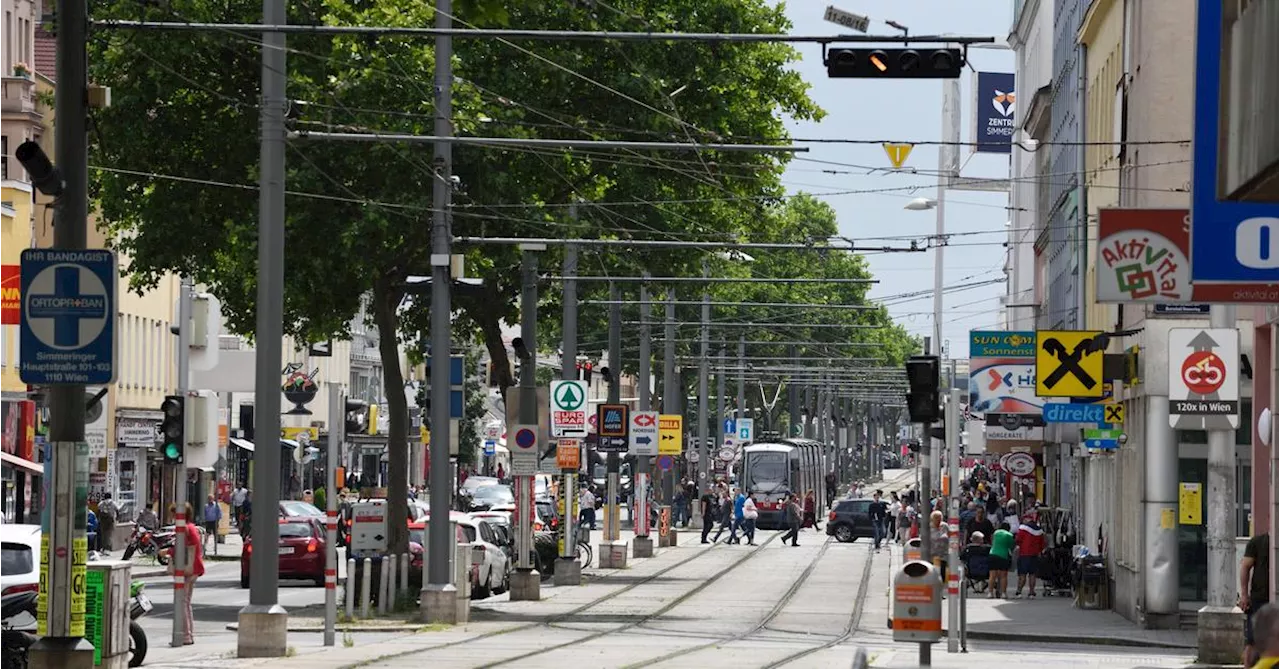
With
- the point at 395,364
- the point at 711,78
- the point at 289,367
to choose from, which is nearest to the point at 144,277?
the point at 395,364

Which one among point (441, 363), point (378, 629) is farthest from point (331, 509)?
point (441, 363)

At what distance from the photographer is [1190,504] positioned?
3734cm

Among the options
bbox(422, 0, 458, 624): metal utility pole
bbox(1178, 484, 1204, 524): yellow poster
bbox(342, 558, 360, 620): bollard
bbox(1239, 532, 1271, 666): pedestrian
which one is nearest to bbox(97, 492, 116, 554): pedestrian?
bbox(342, 558, 360, 620): bollard

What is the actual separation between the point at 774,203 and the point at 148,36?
56.9 feet

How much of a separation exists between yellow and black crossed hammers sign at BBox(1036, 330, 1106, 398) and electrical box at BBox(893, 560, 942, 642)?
11.3 metres

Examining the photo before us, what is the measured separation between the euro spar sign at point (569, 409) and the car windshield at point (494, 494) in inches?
1041

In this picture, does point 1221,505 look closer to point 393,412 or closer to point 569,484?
point 393,412

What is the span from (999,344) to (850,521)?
4059 centimetres

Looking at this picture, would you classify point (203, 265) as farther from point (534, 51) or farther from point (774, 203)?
point (774, 203)

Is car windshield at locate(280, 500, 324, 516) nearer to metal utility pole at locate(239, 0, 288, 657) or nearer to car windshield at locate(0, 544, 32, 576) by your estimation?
car windshield at locate(0, 544, 32, 576)

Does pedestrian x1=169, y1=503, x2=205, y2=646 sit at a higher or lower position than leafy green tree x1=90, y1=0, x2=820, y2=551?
lower

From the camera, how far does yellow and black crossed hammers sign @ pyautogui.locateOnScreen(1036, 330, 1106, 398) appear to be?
3719 cm

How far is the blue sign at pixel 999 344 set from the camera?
45.2m

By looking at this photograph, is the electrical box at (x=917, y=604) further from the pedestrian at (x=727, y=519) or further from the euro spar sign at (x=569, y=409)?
the pedestrian at (x=727, y=519)
